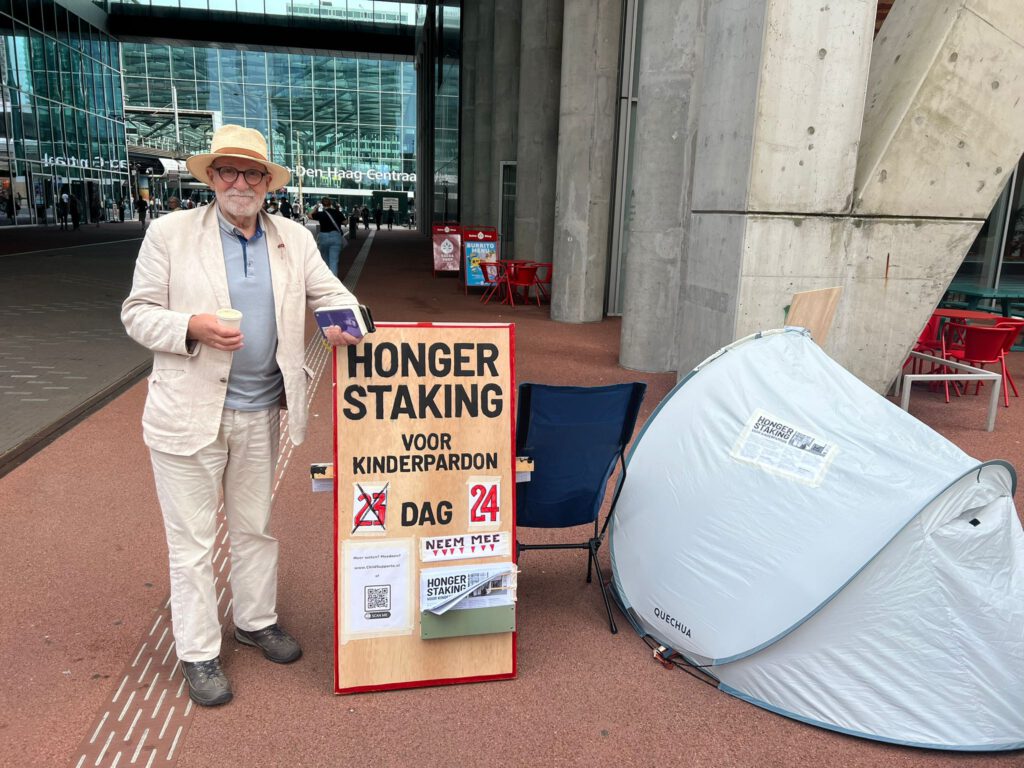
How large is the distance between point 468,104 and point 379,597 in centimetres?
2599

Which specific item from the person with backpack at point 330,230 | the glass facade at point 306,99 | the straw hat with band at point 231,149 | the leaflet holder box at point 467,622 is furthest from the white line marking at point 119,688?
the glass facade at point 306,99

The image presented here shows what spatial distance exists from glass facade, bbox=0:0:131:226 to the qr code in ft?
109

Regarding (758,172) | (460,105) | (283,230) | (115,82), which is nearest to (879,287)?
(758,172)

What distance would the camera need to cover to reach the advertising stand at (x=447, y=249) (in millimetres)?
18719

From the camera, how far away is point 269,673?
319cm

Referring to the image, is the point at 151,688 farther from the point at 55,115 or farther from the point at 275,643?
the point at 55,115

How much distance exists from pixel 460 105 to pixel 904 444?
27.8 meters

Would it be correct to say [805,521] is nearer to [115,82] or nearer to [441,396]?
[441,396]

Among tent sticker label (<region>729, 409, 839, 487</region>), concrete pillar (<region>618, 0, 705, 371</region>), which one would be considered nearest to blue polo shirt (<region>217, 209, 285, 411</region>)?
tent sticker label (<region>729, 409, 839, 487</region>)

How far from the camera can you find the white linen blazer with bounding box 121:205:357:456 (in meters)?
2.72

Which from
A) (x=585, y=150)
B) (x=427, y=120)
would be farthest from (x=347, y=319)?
(x=427, y=120)

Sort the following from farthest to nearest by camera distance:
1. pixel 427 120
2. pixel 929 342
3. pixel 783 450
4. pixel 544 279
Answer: pixel 427 120 < pixel 544 279 < pixel 929 342 < pixel 783 450

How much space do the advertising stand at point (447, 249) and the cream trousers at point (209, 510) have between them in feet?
52.1

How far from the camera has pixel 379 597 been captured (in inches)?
121
